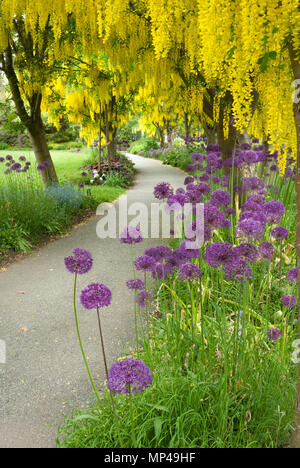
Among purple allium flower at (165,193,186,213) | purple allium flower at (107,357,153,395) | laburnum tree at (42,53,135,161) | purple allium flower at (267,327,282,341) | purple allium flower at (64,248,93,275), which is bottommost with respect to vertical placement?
purple allium flower at (267,327,282,341)

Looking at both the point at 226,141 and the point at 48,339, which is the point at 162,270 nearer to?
the point at 48,339

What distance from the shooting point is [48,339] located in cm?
329

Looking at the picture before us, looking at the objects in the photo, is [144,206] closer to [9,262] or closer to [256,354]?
[9,262]

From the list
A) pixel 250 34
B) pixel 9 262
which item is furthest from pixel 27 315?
pixel 250 34

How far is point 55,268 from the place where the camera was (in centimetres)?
502

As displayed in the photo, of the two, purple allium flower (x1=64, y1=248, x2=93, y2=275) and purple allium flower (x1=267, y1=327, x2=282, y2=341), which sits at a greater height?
purple allium flower (x1=64, y1=248, x2=93, y2=275)

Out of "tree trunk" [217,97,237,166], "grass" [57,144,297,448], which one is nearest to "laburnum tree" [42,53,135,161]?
"tree trunk" [217,97,237,166]

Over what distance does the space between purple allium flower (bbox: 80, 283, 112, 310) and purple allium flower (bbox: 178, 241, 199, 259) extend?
640 millimetres

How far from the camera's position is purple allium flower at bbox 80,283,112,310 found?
5.07ft

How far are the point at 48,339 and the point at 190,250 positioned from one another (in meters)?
1.91

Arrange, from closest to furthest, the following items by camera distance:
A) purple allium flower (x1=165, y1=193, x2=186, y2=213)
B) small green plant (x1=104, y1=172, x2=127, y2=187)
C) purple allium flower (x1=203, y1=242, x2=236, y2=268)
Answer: purple allium flower (x1=203, y1=242, x2=236, y2=268) → purple allium flower (x1=165, y1=193, x2=186, y2=213) → small green plant (x1=104, y1=172, x2=127, y2=187)

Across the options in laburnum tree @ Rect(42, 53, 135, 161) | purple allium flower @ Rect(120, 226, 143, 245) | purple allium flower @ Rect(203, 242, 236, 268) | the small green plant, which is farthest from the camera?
the small green plant

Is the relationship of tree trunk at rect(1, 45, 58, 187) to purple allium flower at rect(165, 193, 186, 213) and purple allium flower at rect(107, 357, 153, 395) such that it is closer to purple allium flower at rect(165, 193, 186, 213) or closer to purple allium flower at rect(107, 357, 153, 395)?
purple allium flower at rect(165, 193, 186, 213)

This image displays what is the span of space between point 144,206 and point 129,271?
4079mm
